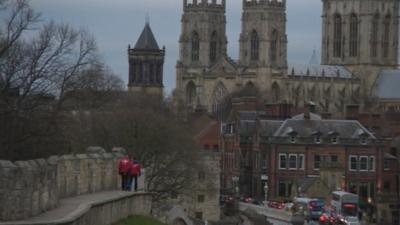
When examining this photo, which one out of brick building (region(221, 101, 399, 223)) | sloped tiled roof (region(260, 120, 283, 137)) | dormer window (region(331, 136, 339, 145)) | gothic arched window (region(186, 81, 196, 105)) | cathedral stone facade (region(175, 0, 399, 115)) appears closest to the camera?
brick building (region(221, 101, 399, 223))

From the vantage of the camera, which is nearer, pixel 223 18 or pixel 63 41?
pixel 63 41

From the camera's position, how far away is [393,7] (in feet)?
628

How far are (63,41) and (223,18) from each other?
149 meters

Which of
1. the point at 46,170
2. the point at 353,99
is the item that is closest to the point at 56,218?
the point at 46,170

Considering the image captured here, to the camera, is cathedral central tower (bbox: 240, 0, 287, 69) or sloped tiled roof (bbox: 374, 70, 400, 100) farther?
cathedral central tower (bbox: 240, 0, 287, 69)

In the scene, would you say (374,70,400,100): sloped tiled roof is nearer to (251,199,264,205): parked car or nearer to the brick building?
the brick building

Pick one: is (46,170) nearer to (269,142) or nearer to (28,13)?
(28,13)

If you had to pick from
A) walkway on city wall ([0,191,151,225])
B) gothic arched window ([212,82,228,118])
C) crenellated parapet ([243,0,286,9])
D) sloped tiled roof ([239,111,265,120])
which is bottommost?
walkway on city wall ([0,191,151,225])

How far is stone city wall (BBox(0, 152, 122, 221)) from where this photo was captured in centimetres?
2170

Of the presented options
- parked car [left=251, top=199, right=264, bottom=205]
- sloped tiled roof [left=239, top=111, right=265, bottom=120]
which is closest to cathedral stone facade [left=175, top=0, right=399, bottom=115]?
sloped tiled roof [left=239, top=111, right=265, bottom=120]

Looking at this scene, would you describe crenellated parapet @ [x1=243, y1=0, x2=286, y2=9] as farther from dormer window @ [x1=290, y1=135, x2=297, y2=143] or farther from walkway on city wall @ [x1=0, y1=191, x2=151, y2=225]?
walkway on city wall @ [x1=0, y1=191, x2=151, y2=225]

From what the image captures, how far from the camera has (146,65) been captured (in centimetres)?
15725

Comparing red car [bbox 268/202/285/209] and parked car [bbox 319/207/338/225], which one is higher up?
parked car [bbox 319/207/338/225]

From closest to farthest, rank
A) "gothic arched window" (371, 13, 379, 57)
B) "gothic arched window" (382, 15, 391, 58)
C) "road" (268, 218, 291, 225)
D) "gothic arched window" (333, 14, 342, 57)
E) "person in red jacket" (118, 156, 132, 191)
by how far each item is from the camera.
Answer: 1. "person in red jacket" (118, 156, 132, 191)
2. "road" (268, 218, 291, 225)
3. "gothic arched window" (371, 13, 379, 57)
4. "gothic arched window" (382, 15, 391, 58)
5. "gothic arched window" (333, 14, 342, 57)
